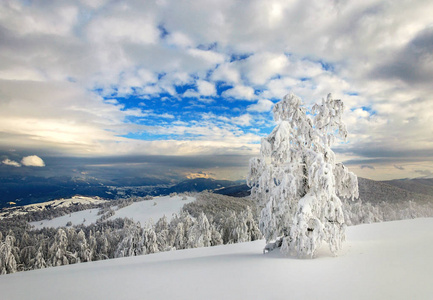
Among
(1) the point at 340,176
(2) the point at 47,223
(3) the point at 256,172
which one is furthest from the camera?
(2) the point at 47,223

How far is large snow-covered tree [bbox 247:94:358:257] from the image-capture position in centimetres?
757

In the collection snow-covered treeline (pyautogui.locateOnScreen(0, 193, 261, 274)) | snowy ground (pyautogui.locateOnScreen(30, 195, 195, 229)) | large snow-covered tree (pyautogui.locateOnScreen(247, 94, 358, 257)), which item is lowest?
snowy ground (pyautogui.locateOnScreen(30, 195, 195, 229))

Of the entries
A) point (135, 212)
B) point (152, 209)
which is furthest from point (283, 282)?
point (135, 212)

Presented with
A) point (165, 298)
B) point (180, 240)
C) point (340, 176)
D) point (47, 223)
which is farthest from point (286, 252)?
point (47, 223)

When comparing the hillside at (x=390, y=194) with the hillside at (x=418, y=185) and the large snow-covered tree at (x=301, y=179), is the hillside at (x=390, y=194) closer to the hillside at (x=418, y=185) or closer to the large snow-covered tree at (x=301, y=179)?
the hillside at (x=418, y=185)

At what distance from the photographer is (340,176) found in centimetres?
902

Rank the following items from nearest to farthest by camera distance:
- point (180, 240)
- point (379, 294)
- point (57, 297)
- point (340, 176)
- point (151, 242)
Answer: point (379, 294) → point (57, 297) → point (340, 176) → point (151, 242) → point (180, 240)

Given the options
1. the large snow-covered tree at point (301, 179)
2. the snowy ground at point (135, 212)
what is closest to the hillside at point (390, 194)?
the snowy ground at point (135, 212)

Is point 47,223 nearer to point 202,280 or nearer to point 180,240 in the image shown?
point 180,240

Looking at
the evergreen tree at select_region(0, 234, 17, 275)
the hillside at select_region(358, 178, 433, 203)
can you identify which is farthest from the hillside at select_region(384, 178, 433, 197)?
the evergreen tree at select_region(0, 234, 17, 275)

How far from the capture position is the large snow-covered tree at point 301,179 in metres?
7.57

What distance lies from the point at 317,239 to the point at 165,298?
18.5ft

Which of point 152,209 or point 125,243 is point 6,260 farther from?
point 152,209

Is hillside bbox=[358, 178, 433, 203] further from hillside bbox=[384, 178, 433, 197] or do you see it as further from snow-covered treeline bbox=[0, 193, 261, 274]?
snow-covered treeline bbox=[0, 193, 261, 274]
